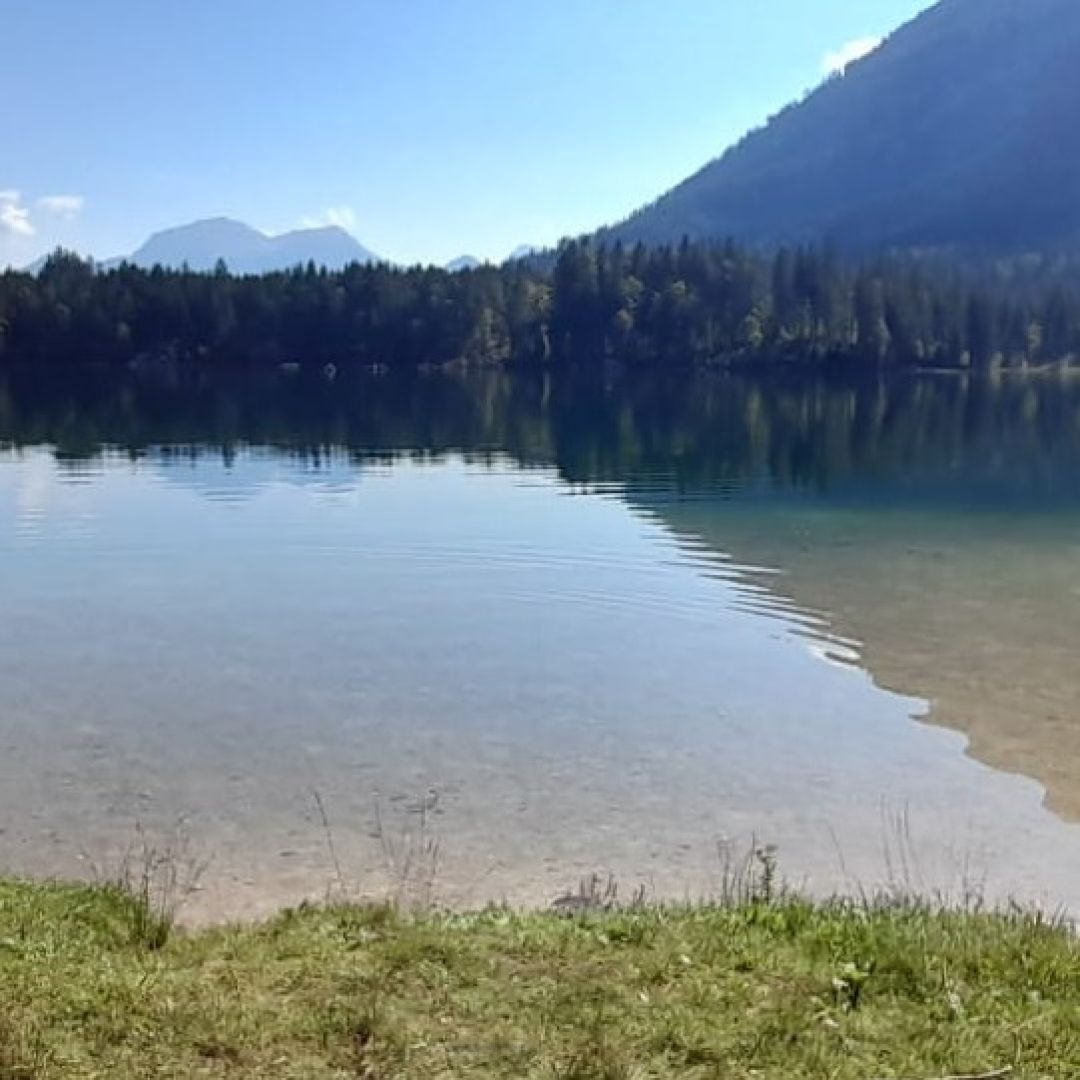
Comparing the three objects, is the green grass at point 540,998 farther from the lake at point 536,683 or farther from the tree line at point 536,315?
the tree line at point 536,315

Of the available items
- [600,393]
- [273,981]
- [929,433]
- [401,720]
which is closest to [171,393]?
[600,393]

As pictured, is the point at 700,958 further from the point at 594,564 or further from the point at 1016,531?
the point at 1016,531

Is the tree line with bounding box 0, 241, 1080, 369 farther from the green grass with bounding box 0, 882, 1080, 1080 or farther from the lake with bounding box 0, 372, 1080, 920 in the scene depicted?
the green grass with bounding box 0, 882, 1080, 1080

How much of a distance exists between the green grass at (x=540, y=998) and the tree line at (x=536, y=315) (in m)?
156

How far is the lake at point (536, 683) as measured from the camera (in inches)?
503

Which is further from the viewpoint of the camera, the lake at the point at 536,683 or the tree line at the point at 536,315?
the tree line at the point at 536,315

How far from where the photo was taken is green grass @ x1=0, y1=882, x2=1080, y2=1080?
587cm

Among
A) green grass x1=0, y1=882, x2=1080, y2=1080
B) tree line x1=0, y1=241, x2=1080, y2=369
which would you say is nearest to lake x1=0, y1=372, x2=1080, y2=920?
green grass x1=0, y1=882, x2=1080, y2=1080

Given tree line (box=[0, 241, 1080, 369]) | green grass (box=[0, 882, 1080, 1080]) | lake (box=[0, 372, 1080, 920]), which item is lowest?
lake (box=[0, 372, 1080, 920])

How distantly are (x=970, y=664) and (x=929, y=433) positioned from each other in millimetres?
57737

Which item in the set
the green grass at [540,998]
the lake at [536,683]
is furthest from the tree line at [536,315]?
the green grass at [540,998]

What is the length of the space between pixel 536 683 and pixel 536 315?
149 meters

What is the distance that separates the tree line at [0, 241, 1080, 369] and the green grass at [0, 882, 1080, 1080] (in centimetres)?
15570

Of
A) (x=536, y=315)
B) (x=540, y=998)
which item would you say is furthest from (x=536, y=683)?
(x=536, y=315)
